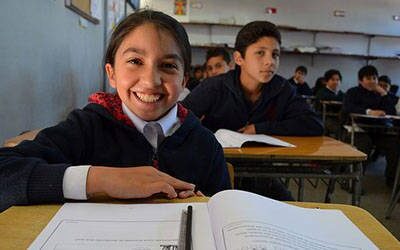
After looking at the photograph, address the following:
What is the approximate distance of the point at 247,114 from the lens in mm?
2135

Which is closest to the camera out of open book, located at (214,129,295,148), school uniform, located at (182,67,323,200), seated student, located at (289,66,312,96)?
open book, located at (214,129,295,148)

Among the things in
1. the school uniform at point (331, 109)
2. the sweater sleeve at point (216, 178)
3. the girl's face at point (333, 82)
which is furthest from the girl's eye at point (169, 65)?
the girl's face at point (333, 82)

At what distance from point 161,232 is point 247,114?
1639 mm

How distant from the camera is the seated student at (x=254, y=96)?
6.95ft

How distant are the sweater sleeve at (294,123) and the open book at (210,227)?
1.36 meters

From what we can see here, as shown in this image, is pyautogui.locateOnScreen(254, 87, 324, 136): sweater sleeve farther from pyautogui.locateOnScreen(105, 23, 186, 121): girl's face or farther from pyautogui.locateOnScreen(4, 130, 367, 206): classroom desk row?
pyautogui.locateOnScreen(105, 23, 186, 121): girl's face

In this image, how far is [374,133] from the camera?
13.3 feet

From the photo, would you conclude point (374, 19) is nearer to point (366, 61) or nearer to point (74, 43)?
point (366, 61)

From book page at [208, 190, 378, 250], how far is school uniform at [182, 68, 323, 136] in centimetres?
147

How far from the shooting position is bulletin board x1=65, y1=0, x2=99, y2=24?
208cm

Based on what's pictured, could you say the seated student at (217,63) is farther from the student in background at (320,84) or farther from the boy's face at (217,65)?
the student in background at (320,84)

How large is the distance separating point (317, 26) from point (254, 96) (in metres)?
6.96

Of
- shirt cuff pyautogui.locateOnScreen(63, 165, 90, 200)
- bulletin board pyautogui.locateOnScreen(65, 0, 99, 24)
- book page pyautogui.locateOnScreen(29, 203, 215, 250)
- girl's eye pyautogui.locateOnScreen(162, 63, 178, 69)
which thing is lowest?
book page pyautogui.locateOnScreen(29, 203, 215, 250)

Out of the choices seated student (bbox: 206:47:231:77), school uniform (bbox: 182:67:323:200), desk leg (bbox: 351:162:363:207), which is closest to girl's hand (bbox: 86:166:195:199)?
desk leg (bbox: 351:162:363:207)
